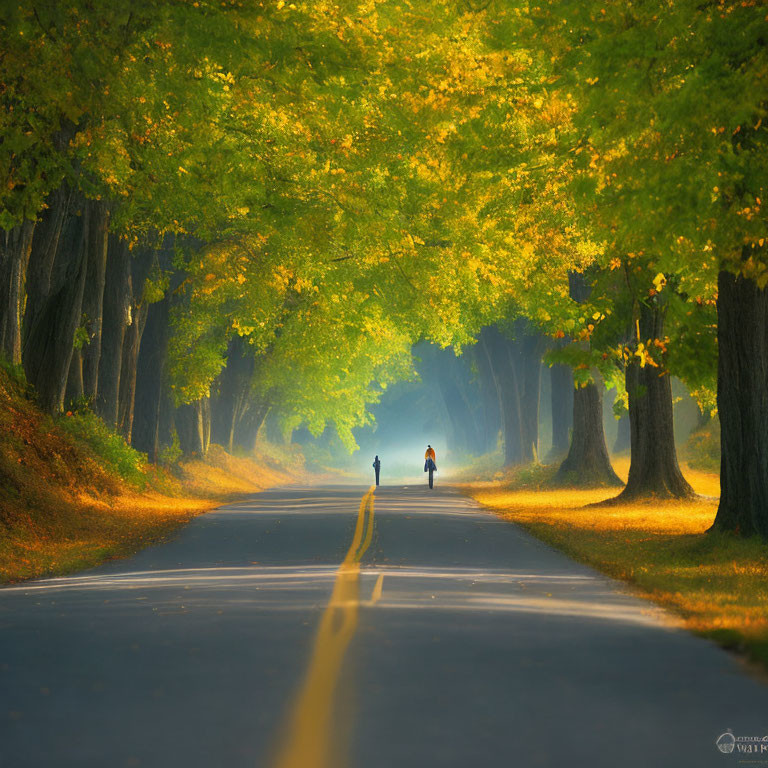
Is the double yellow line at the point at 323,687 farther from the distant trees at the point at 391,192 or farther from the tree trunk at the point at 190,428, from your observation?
the tree trunk at the point at 190,428

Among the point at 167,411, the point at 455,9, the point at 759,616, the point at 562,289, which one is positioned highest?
the point at 455,9

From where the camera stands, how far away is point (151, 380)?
4056cm

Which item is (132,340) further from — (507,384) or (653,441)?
(507,384)

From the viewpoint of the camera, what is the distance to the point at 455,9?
29078mm

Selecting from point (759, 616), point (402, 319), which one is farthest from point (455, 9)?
point (759, 616)

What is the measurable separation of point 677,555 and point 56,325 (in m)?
15.2

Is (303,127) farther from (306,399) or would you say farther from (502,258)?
(306,399)

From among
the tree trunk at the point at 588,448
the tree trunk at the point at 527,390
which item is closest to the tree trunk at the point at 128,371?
the tree trunk at the point at 588,448

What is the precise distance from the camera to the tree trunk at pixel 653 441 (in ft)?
107

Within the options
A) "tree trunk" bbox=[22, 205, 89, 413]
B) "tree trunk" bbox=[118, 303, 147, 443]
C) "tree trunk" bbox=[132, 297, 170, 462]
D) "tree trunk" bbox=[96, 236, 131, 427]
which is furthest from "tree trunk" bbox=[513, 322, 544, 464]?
"tree trunk" bbox=[22, 205, 89, 413]

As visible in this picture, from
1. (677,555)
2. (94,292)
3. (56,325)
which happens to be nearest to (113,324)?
(94,292)

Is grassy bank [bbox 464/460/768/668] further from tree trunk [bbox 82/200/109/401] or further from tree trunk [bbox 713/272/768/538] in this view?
tree trunk [bbox 82/200/109/401]

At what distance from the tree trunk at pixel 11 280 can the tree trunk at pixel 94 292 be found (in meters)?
3.53

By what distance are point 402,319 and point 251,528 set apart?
17363mm
